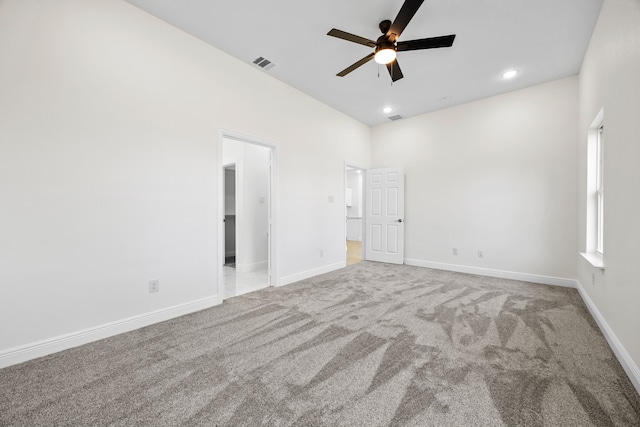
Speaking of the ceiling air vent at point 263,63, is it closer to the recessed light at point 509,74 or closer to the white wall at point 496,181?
the white wall at point 496,181

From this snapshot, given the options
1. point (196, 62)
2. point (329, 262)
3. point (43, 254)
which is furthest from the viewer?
point (329, 262)

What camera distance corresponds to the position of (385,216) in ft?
18.6

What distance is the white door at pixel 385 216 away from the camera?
545cm

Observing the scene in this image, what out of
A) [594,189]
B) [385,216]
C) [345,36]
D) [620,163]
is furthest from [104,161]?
[594,189]

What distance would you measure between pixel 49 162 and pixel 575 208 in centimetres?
617

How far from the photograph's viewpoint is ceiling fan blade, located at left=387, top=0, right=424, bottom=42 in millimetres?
1894

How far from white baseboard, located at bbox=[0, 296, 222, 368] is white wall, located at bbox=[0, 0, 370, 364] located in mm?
18

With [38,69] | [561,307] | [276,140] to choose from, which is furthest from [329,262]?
[38,69]

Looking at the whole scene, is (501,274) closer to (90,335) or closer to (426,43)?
(426,43)

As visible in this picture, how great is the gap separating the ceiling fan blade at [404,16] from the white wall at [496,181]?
3099 mm

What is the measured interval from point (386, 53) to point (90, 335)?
3705 mm

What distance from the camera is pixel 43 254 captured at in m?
2.05

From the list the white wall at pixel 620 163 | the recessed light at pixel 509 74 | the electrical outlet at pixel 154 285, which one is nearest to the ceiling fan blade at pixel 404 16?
the white wall at pixel 620 163

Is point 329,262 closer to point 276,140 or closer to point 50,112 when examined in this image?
point 276,140
